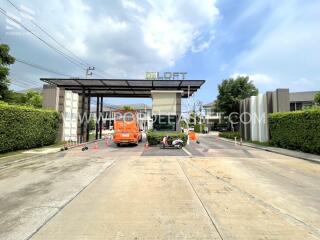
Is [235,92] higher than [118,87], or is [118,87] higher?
[235,92]

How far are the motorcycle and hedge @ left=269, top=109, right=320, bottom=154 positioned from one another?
8.00 m

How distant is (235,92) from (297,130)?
21315mm

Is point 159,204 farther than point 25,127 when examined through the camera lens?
No

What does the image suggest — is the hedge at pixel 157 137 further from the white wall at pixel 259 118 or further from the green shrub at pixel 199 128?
the green shrub at pixel 199 128

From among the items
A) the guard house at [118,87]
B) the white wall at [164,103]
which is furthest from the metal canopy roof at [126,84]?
the white wall at [164,103]

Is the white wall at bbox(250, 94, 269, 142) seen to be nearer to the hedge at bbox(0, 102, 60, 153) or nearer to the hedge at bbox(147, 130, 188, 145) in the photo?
the hedge at bbox(147, 130, 188, 145)

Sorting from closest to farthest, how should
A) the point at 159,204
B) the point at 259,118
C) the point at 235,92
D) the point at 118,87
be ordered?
the point at 159,204 → the point at 259,118 → the point at 118,87 → the point at 235,92

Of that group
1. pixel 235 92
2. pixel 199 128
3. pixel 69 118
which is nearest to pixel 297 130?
pixel 69 118

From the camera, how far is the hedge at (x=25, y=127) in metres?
16.0

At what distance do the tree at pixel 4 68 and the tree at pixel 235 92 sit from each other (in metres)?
27.8

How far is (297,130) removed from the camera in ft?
61.9

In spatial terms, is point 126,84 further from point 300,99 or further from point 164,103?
point 300,99

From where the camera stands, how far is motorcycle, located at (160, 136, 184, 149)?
2039cm

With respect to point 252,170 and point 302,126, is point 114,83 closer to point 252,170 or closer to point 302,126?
point 302,126
